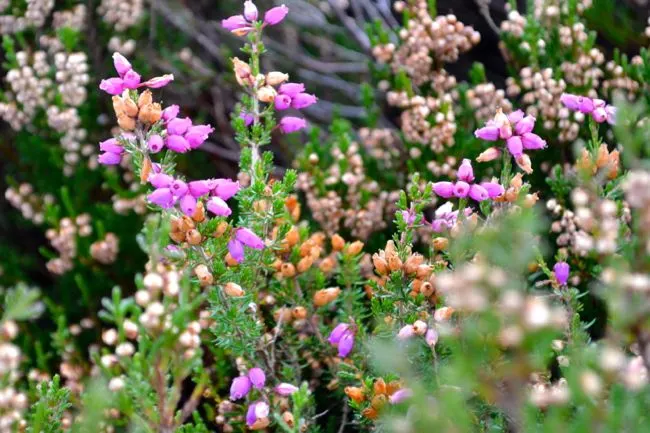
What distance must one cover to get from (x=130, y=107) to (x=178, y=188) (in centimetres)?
19

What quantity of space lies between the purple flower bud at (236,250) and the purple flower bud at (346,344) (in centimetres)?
37

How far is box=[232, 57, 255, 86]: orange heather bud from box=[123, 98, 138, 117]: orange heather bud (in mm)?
358

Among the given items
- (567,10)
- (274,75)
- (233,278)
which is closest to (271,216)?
(233,278)

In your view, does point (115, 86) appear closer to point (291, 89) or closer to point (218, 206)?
point (218, 206)

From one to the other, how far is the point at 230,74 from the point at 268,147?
1.80 feet

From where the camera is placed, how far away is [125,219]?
3.34m

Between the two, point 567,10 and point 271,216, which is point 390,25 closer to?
point 567,10

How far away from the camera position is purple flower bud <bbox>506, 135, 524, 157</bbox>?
163 centimetres

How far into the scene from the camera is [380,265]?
5.47 ft

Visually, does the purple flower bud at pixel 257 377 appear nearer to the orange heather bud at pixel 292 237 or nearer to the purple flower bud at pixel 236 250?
the purple flower bud at pixel 236 250

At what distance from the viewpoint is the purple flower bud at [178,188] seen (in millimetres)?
1498

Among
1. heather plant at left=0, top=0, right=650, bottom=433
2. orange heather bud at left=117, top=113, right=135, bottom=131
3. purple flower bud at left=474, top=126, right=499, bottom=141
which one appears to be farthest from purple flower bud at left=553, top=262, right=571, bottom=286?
orange heather bud at left=117, top=113, right=135, bottom=131

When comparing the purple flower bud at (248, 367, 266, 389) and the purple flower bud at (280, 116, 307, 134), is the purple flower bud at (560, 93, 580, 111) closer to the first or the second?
the purple flower bud at (280, 116, 307, 134)

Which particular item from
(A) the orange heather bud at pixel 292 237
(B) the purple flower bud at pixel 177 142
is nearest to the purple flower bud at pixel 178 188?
(B) the purple flower bud at pixel 177 142
